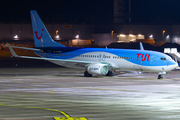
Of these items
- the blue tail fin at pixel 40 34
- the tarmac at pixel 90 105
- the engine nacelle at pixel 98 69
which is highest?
the blue tail fin at pixel 40 34

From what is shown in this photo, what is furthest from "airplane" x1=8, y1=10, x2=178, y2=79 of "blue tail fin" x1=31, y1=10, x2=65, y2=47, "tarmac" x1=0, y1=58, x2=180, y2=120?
"tarmac" x1=0, y1=58, x2=180, y2=120

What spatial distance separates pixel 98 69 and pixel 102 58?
255 centimetres

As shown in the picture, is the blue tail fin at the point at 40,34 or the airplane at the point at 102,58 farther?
the blue tail fin at the point at 40,34

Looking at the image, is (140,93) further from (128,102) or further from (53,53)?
(53,53)

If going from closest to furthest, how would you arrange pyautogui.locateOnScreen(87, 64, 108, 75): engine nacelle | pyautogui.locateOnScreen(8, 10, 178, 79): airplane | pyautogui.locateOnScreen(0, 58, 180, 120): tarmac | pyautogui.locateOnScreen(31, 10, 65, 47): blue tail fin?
1. pyautogui.locateOnScreen(0, 58, 180, 120): tarmac
2. pyautogui.locateOnScreen(8, 10, 178, 79): airplane
3. pyautogui.locateOnScreen(87, 64, 108, 75): engine nacelle
4. pyautogui.locateOnScreen(31, 10, 65, 47): blue tail fin

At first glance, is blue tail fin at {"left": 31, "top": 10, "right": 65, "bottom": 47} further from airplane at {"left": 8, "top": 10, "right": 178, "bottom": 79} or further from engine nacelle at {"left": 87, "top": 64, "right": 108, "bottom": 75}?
engine nacelle at {"left": 87, "top": 64, "right": 108, "bottom": 75}

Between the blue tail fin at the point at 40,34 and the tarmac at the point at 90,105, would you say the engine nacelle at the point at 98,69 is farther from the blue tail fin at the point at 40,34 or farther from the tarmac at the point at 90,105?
the tarmac at the point at 90,105

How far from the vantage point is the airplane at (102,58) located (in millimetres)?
35850

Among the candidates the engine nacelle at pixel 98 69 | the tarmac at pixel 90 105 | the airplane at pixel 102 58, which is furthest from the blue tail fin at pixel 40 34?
the tarmac at pixel 90 105

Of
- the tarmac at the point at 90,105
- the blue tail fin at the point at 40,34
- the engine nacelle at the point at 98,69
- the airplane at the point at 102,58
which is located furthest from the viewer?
the blue tail fin at the point at 40,34

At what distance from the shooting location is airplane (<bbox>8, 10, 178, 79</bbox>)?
35850 mm

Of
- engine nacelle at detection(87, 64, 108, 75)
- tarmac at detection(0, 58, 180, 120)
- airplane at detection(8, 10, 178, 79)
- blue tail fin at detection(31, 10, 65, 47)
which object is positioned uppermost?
blue tail fin at detection(31, 10, 65, 47)

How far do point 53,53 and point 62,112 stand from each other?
86.3 ft

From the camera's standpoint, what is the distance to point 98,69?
3675cm
